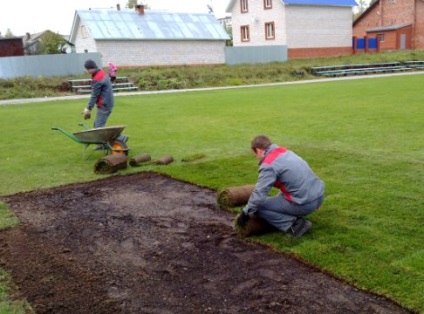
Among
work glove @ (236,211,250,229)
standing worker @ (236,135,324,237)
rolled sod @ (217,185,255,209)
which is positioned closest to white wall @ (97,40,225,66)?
rolled sod @ (217,185,255,209)

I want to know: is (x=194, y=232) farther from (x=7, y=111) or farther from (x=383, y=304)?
(x=7, y=111)

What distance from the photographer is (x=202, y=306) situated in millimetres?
3742

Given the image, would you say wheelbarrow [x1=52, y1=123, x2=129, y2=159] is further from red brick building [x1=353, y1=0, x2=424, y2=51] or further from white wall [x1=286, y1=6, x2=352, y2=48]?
red brick building [x1=353, y1=0, x2=424, y2=51]

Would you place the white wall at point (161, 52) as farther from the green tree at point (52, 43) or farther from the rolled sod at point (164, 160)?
the rolled sod at point (164, 160)

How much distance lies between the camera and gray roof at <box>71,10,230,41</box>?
124ft

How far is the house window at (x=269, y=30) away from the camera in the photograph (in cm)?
4525

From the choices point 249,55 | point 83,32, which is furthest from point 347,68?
point 83,32

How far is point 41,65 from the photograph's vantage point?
103ft

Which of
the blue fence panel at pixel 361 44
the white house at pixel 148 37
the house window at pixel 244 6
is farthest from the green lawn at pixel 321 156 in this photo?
the blue fence panel at pixel 361 44

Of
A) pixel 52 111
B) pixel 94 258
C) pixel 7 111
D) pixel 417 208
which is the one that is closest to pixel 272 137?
pixel 417 208

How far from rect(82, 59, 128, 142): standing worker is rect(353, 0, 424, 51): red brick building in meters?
46.3

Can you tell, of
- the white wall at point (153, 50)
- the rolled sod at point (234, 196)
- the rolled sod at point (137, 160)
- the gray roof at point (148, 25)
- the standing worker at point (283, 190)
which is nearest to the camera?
the standing worker at point (283, 190)

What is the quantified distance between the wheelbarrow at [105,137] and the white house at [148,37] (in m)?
29.1

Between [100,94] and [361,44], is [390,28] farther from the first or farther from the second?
[100,94]
